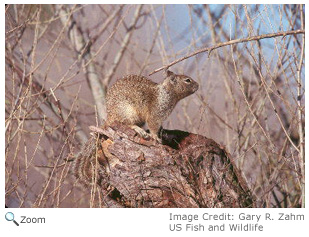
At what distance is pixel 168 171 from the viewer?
4281 mm

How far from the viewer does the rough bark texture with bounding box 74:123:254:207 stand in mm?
4273

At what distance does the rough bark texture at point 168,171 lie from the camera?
4273 mm

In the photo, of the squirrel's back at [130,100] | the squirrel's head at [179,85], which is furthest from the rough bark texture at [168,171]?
the squirrel's head at [179,85]

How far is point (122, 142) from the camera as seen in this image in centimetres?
436

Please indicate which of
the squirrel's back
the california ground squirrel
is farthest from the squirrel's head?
the squirrel's back

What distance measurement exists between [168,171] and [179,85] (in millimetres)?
1178

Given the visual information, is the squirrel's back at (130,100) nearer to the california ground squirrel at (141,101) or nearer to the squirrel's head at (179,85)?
the california ground squirrel at (141,101)
